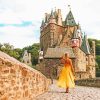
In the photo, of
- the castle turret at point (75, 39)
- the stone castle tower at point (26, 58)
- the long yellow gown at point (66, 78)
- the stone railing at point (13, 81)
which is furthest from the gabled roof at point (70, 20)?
the stone railing at point (13, 81)

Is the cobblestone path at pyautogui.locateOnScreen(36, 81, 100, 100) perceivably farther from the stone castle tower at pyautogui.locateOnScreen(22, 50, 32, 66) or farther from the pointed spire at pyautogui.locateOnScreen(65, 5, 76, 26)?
the stone castle tower at pyautogui.locateOnScreen(22, 50, 32, 66)

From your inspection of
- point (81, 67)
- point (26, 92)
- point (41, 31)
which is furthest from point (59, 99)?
point (41, 31)

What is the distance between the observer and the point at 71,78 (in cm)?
1573

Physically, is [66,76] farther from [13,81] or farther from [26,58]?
[26,58]

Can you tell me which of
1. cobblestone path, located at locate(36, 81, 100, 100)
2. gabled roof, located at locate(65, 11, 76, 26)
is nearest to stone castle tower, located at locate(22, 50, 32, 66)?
gabled roof, located at locate(65, 11, 76, 26)

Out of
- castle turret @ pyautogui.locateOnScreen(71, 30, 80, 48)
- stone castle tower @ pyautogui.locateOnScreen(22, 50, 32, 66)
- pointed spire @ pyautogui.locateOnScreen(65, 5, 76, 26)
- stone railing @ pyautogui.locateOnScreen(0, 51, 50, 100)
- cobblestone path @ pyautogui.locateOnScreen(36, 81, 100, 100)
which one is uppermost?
pointed spire @ pyautogui.locateOnScreen(65, 5, 76, 26)

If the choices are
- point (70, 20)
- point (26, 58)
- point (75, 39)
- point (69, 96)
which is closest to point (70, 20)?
point (70, 20)

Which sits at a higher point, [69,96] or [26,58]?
[26,58]

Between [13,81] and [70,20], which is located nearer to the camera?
[13,81]

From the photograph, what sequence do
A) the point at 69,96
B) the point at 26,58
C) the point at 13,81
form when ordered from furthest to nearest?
1. the point at 26,58
2. the point at 69,96
3. the point at 13,81

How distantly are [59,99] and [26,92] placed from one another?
62.9 inches

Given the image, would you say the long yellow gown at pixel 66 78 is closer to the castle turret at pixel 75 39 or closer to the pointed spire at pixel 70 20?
the castle turret at pixel 75 39

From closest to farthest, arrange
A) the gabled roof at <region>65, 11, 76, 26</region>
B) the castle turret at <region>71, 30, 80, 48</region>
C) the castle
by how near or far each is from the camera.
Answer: the castle < the castle turret at <region>71, 30, 80, 48</region> < the gabled roof at <region>65, 11, 76, 26</region>

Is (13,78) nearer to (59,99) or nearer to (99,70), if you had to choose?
(59,99)
